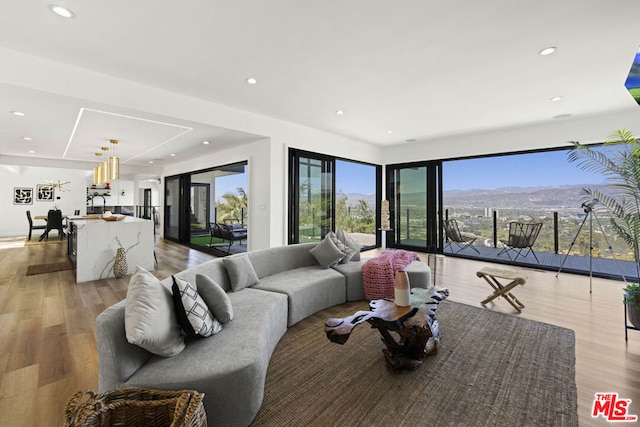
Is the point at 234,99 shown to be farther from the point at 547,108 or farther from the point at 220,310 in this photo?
the point at 547,108

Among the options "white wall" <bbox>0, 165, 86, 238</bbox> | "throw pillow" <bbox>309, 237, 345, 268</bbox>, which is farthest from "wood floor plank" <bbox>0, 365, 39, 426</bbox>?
"white wall" <bbox>0, 165, 86, 238</bbox>

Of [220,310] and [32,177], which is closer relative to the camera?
[220,310]

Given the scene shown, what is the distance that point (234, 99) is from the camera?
426 cm

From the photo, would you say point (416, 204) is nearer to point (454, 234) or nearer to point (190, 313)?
point (454, 234)

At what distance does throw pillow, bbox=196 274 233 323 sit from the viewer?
83.3 inches

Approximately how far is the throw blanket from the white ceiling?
92.1 inches

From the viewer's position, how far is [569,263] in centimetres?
591

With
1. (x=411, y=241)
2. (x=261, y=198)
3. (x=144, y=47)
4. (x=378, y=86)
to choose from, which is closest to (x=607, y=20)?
(x=378, y=86)

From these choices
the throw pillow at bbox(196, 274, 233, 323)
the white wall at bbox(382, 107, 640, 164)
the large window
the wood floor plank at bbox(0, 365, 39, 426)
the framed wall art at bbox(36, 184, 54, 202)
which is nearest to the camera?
the wood floor plank at bbox(0, 365, 39, 426)

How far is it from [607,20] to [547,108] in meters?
2.50

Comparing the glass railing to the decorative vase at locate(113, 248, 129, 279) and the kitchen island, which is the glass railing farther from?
→ the decorative vase at locate(113, 248, 129, 279)

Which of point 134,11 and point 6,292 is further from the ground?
point 134,11

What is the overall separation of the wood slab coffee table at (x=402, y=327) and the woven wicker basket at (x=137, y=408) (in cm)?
92

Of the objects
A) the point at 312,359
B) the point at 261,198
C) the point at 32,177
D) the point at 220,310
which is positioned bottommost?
the point at 312,359
